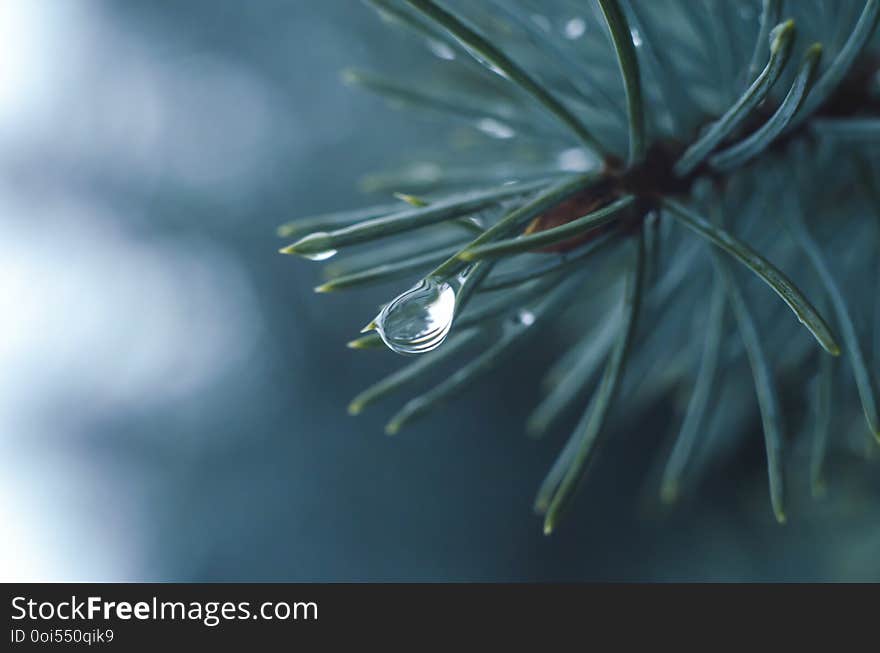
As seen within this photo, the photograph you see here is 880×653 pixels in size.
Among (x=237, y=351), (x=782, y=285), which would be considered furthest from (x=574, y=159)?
(x=237, y=351)

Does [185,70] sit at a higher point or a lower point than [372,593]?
higher

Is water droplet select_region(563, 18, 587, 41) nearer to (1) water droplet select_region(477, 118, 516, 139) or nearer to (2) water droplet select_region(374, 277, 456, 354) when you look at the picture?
(1) water droplet select_region(477, 118, 516, 139)

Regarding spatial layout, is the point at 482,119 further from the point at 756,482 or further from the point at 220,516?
the point at 220,516

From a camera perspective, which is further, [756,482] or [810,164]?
[756,482]

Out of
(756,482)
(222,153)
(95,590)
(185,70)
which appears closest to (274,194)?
(222,153)

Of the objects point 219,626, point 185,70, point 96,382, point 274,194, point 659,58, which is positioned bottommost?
point 219,626

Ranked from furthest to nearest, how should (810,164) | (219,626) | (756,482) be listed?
(756,482), (219,626), (810,164)

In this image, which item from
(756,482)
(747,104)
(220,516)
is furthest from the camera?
(220,516)

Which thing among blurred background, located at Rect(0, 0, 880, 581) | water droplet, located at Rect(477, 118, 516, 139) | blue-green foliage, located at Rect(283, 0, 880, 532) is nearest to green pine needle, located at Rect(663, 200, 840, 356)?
blue-green foliage, located at Rect(283, 0, 880, 532)

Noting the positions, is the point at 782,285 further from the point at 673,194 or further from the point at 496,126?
the point at 496,126
